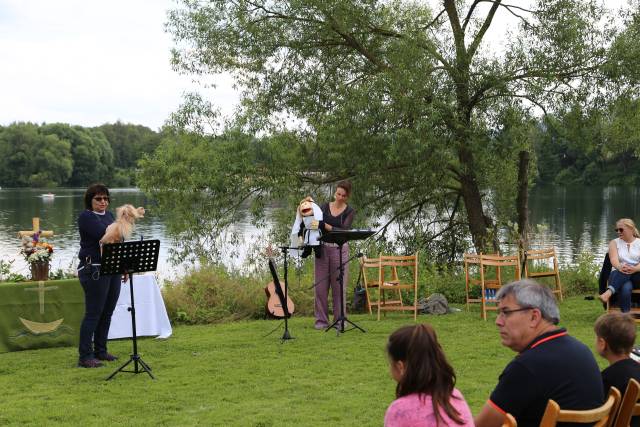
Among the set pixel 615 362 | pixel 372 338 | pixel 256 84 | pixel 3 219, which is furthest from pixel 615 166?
pixel 615 362

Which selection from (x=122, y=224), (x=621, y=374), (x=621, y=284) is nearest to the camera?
(x=621, y=374)

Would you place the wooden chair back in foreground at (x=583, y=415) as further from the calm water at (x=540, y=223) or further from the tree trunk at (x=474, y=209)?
the tree trunk at (x=474, y=209)

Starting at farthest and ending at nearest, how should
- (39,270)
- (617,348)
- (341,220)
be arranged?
(341,220)
(39,270)
(617,348)

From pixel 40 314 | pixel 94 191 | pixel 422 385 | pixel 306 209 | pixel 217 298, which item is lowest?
pixel 217 298

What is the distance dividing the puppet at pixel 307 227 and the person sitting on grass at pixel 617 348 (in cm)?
529

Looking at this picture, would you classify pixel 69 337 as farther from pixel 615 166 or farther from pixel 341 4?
pixel 615 166

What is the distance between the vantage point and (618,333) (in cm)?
384

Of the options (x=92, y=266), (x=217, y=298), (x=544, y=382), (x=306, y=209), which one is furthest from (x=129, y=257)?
(x=544, y=382)

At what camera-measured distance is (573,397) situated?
321 cm

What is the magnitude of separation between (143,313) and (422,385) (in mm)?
6972

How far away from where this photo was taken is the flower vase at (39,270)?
28.7ft

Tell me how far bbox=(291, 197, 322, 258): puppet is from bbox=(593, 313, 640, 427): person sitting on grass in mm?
5290

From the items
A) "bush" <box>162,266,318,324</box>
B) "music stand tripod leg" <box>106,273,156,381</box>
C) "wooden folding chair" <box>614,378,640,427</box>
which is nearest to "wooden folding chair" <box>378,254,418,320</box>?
"bush" <box>162,266,318,324</box>

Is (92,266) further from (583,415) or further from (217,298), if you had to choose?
(583,415)
